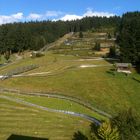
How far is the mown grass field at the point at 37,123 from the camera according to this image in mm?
64750

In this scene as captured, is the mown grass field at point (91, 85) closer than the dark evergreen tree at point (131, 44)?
Yes

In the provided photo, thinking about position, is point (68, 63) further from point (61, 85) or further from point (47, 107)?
point (47, 107)

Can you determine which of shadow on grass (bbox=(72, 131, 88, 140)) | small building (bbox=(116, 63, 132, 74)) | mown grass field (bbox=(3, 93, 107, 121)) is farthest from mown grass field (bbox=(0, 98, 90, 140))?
small building (bbox=(116, 63, 132, 74))

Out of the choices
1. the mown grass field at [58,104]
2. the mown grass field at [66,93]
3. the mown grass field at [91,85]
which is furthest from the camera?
the mown grass field at [91,85]

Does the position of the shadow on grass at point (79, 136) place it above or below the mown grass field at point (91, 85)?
below

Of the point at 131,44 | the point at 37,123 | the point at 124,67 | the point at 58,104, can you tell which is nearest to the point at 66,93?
the point at 58,104

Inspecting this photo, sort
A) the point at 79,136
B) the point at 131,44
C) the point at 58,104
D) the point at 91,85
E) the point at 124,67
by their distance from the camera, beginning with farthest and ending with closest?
the point at 131,44
the point at 124,67
the point at 91,85
the point at 58,104
the point at 79,136

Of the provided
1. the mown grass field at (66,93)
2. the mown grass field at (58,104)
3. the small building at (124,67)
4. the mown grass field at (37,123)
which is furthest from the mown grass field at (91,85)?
the mown grass field at (37,123)

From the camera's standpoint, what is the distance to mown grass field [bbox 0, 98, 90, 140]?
64750 millimetres

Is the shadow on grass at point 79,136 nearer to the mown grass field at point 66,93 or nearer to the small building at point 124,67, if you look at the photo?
the mown grass field at point 66,93

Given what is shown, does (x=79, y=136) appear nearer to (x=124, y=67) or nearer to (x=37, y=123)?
(x=37, y=123)

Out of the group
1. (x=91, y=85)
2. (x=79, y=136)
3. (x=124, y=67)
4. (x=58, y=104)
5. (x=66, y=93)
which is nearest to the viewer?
(x=79, y=136)

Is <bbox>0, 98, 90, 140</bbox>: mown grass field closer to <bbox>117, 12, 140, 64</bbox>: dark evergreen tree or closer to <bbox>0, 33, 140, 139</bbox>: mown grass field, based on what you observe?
<bbox>0, 33, 140, 139</bbox>: mown grass field

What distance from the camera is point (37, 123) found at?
229 ft
